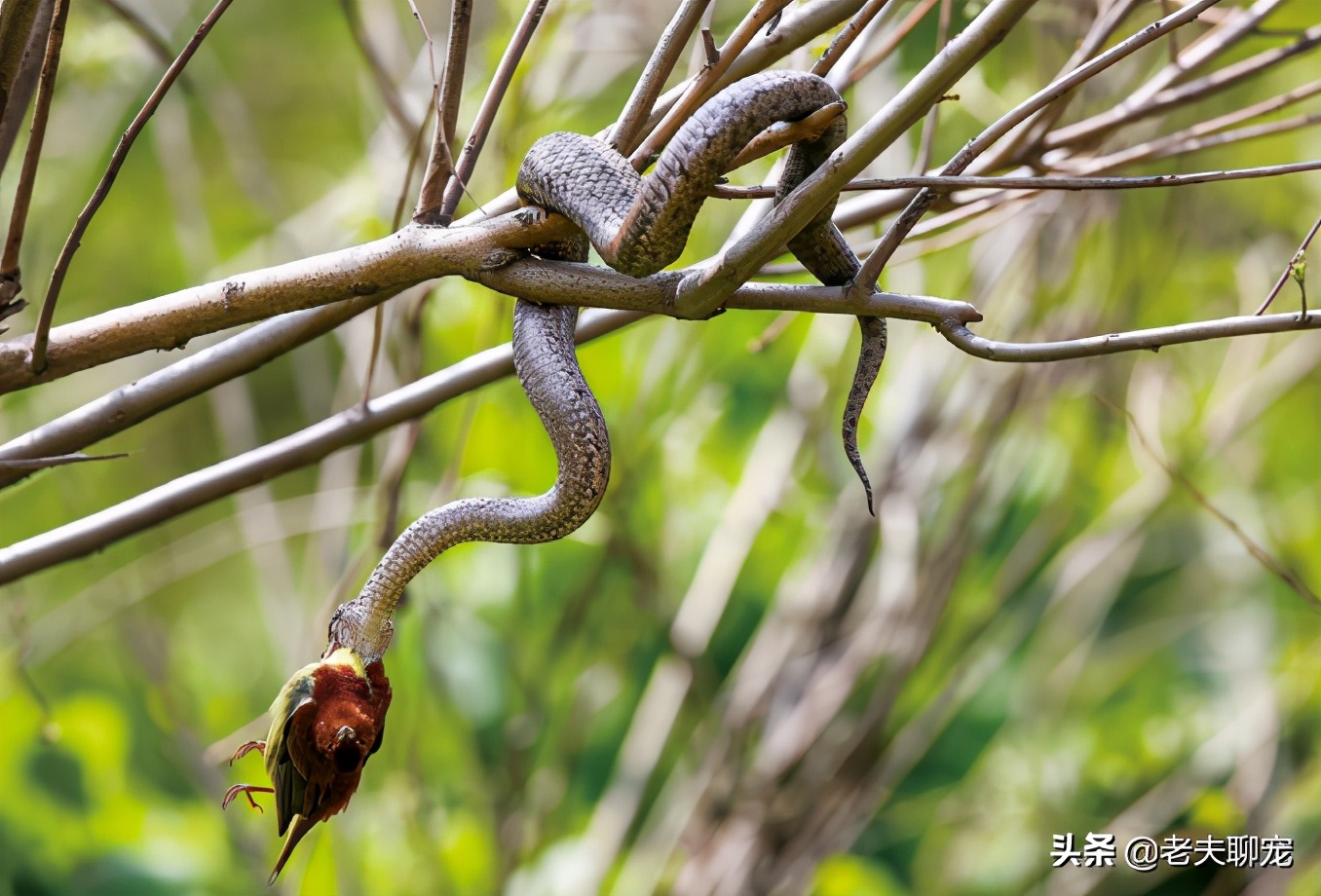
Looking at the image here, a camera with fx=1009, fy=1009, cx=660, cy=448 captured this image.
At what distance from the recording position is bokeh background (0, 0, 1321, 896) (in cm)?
165

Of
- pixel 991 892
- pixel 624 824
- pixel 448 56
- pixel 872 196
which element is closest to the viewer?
pixel 448 56

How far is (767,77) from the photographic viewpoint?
52 centimetres

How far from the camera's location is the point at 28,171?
2.11 feet

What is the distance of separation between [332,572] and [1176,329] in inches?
55.2

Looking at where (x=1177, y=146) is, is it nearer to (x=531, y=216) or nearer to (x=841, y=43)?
(x=841, y=43)

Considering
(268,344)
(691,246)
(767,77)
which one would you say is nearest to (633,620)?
(691,246)

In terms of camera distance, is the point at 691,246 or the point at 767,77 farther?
the point at 691,246

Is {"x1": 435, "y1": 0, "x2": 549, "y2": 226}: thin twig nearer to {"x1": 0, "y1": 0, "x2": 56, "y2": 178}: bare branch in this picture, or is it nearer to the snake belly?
the snake belly

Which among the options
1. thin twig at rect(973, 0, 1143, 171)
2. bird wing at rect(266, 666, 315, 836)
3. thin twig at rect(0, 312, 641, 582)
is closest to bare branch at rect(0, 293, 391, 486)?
thin twig at rect(0, 312, 641, 582)

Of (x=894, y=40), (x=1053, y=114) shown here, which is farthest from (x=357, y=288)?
(x=1053, y=114)

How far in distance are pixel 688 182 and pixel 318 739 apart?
0.37m

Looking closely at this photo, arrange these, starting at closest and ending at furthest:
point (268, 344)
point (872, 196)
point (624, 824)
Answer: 1. point (268, 344)
2. point (872, 196)
3. point (624, 824)

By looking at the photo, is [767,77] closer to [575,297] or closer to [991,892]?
[575,297]

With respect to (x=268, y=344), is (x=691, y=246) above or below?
above
